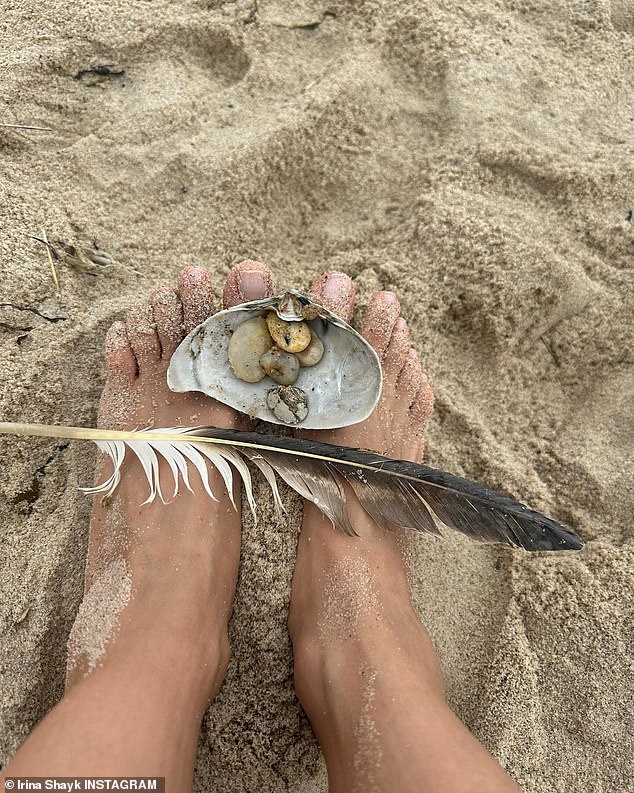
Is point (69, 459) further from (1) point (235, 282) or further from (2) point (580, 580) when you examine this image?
(2) point (580, 580)

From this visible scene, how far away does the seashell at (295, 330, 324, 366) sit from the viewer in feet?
5.98

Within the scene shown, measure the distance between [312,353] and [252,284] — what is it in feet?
0.92

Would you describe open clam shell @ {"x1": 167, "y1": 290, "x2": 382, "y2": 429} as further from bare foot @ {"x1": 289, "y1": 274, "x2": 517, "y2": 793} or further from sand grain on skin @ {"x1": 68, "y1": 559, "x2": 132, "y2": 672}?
sand grain on skin @ {"x1": 68, "y1": 559, "x2": 132, "y2": 672}

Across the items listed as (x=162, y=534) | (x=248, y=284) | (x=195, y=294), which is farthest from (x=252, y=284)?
(x=162, y=534)

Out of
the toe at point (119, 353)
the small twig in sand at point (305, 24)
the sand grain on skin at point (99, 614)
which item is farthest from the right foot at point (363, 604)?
the small twig in sand at point (305, 24)

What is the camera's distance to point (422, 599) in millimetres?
1795

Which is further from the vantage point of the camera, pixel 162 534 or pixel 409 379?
pixel 409 379

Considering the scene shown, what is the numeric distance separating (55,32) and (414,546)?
2.14 metres

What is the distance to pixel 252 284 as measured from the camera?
71.6 inches

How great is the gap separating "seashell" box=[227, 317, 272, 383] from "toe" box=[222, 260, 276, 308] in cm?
8

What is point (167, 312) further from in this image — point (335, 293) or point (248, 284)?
point (335, 293)

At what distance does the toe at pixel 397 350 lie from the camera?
195 centimetres

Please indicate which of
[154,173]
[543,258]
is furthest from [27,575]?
[543,258]

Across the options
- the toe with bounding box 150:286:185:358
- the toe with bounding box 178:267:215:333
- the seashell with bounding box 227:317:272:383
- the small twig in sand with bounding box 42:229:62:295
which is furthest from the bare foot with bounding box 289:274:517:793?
the small twig in sand with bounding box 42:229:62:295
